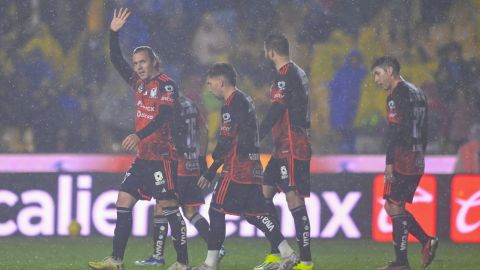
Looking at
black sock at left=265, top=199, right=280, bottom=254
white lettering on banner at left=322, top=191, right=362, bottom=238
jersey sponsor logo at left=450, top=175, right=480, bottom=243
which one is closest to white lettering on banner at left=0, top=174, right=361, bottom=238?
white lettering on banner at left=322, top=191, right=362, bottom=238

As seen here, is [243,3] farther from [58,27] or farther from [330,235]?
[330,235]

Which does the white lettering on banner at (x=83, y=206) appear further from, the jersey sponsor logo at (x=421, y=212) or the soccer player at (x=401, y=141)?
the soccer player at (x=401, y=141)

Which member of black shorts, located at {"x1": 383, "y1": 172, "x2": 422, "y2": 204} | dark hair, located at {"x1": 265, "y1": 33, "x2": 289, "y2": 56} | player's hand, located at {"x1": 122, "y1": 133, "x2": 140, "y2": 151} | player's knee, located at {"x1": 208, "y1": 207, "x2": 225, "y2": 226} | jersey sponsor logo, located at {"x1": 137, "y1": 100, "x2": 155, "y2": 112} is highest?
dark hair, located at {"x1": 265, "y1": 33, "x2": 289, "y2": 56}

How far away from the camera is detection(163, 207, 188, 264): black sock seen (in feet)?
25.0

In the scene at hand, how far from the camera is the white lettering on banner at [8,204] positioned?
10930 millimetres

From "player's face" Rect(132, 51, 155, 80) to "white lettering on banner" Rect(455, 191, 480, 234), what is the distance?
4.55 meters

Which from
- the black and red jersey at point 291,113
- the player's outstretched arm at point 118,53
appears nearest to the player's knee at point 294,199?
the black and red jersey at point 291,113

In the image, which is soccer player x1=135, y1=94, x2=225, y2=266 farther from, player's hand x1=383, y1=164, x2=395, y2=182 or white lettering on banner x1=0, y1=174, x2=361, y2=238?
white lettering on banner x1=0, y1=174, x2=361, y2=238

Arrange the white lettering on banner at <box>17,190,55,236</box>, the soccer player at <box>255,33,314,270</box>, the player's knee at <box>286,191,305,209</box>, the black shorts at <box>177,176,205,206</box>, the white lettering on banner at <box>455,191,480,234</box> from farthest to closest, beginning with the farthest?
the white lettering on banner at <box>455,191,480,234</box>
the white lettering on banner at <box>17,190,55,236</box>
the black shorts at <box>177,176,205,206</box>
the player's knee at <box>286,191,305,209</box>
the soccer player at <box>255,33,314,270</box>

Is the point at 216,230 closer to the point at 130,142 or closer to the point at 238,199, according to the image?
the point at 238,199

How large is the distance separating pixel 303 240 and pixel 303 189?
0.40 m

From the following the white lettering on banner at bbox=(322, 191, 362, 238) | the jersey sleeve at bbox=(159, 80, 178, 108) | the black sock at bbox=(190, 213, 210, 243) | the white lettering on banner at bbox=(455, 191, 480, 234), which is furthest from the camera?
the white lettering on banner at bbox=(322, 191, 362, 238)

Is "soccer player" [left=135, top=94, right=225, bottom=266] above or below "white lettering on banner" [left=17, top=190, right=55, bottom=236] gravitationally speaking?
above

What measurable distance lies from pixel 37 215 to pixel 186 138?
9.35 ft
